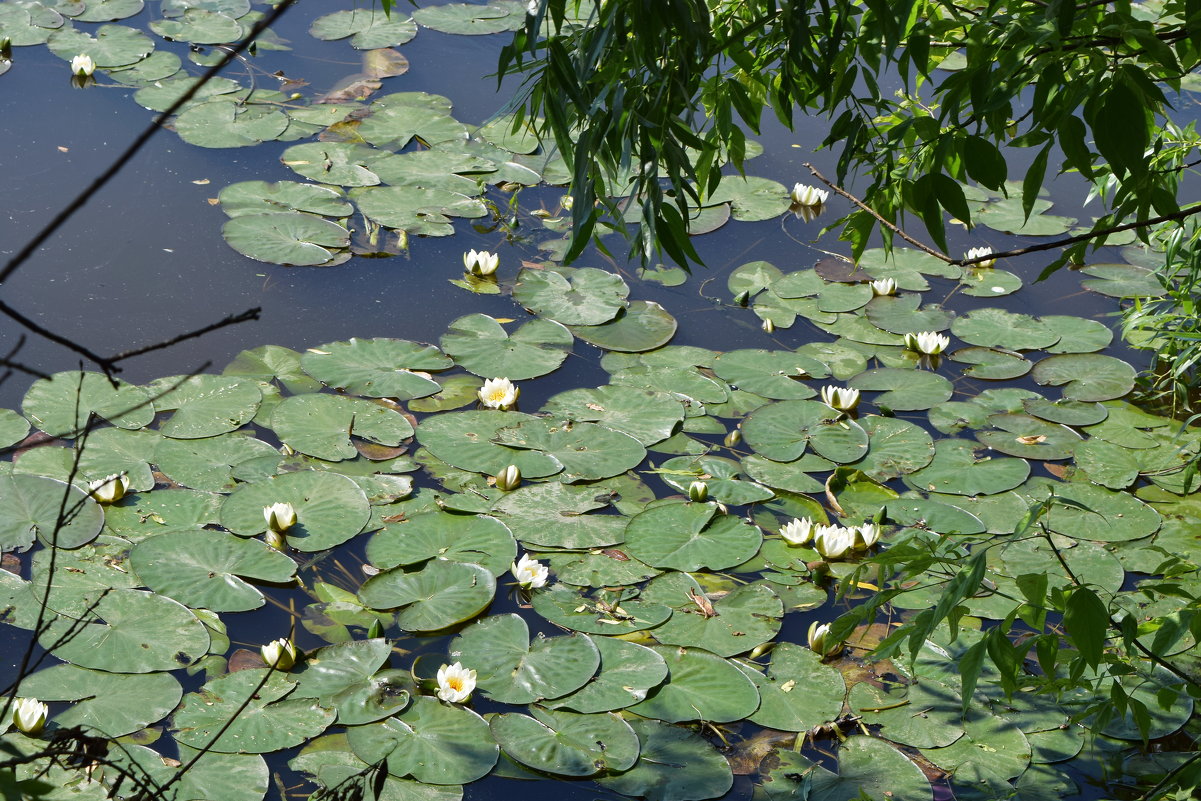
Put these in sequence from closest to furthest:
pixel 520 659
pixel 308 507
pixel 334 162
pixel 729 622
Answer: pixel 520 659 < pixel 729 622 < pixel 308 507 < pixel 334 162

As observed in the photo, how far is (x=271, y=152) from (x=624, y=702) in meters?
3.29

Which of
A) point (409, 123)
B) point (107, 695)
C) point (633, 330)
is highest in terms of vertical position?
point (409, 123)

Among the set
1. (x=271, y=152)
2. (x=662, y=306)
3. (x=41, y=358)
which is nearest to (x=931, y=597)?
(x=662, y=306)

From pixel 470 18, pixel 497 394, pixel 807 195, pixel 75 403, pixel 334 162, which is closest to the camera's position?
pixel 75 403

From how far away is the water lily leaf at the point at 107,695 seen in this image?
2375mm

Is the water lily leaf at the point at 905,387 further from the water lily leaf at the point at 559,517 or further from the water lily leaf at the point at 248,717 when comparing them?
the water lily leaf at the point at 248,717

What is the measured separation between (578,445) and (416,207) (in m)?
1.64

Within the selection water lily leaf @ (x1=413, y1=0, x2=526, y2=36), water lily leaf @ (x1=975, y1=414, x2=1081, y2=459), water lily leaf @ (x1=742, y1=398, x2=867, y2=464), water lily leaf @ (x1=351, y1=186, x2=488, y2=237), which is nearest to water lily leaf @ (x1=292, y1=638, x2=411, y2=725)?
water lily leaf @ (x1=742, y1=398, x2=867, y2=464)

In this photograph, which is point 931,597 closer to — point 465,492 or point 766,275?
point 465,492

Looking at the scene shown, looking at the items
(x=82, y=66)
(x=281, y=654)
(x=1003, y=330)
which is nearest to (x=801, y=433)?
(x=1003, y=330)

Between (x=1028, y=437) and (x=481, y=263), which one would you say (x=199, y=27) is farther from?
(x=1028, y=437)

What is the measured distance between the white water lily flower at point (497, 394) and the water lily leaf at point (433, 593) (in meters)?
0.75

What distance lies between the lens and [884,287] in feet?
14.2

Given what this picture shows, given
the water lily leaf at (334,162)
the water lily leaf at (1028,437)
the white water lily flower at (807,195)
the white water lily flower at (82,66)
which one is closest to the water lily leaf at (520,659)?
the water lily leaf at (1028,437)
